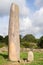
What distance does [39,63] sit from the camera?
68.6 ft

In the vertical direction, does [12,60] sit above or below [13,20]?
below

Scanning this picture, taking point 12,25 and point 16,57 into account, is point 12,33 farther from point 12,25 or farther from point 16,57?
point 16,57

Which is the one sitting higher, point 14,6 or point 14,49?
point 14,6

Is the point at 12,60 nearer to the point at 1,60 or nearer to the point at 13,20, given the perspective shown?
the point at 1,60

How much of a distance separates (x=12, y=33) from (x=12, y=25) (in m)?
0.79

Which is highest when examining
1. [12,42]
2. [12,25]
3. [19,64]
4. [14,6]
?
[14,6]

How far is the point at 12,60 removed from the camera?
22.7 metres

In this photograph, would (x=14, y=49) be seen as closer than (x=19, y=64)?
No

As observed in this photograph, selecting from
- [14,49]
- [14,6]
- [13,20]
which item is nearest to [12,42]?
[14,49]

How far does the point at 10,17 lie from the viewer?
76.2 feet

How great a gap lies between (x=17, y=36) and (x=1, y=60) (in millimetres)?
3181

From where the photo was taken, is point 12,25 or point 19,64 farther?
point 12,25

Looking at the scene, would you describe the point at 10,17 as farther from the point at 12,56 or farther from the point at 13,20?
the point at 12,56

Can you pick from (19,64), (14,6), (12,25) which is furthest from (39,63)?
(14,6)
